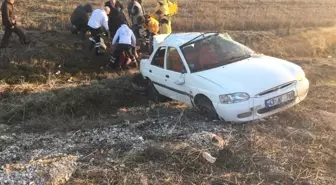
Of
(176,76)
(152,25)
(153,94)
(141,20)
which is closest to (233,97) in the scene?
(176,76)

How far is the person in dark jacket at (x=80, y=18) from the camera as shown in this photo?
13164 mm

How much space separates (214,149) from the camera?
6031mm

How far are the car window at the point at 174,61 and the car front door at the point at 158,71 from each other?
0.20m

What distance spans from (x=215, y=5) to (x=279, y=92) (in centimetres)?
1399

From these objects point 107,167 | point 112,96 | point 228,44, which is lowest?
point 112,96

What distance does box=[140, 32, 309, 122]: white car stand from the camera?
22.4ft

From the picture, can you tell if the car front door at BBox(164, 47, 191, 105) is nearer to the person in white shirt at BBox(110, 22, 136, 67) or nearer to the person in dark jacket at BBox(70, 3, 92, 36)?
the person in white shirt at BBox(110, 22, 136, 67)

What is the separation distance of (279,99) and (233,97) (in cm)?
76

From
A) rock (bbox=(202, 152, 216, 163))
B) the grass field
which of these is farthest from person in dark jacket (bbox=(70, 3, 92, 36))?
rock (bbox=(202, 152, 216, 163))

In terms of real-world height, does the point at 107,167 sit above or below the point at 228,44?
below

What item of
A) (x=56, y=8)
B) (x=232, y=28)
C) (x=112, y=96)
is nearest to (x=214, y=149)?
(x=112, y=96)

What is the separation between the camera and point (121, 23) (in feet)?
42.1

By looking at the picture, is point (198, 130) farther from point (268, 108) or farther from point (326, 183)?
point (326, 183)

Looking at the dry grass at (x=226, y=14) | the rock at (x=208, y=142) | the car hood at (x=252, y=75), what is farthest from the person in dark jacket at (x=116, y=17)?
the rock at (x=208, y=142)
